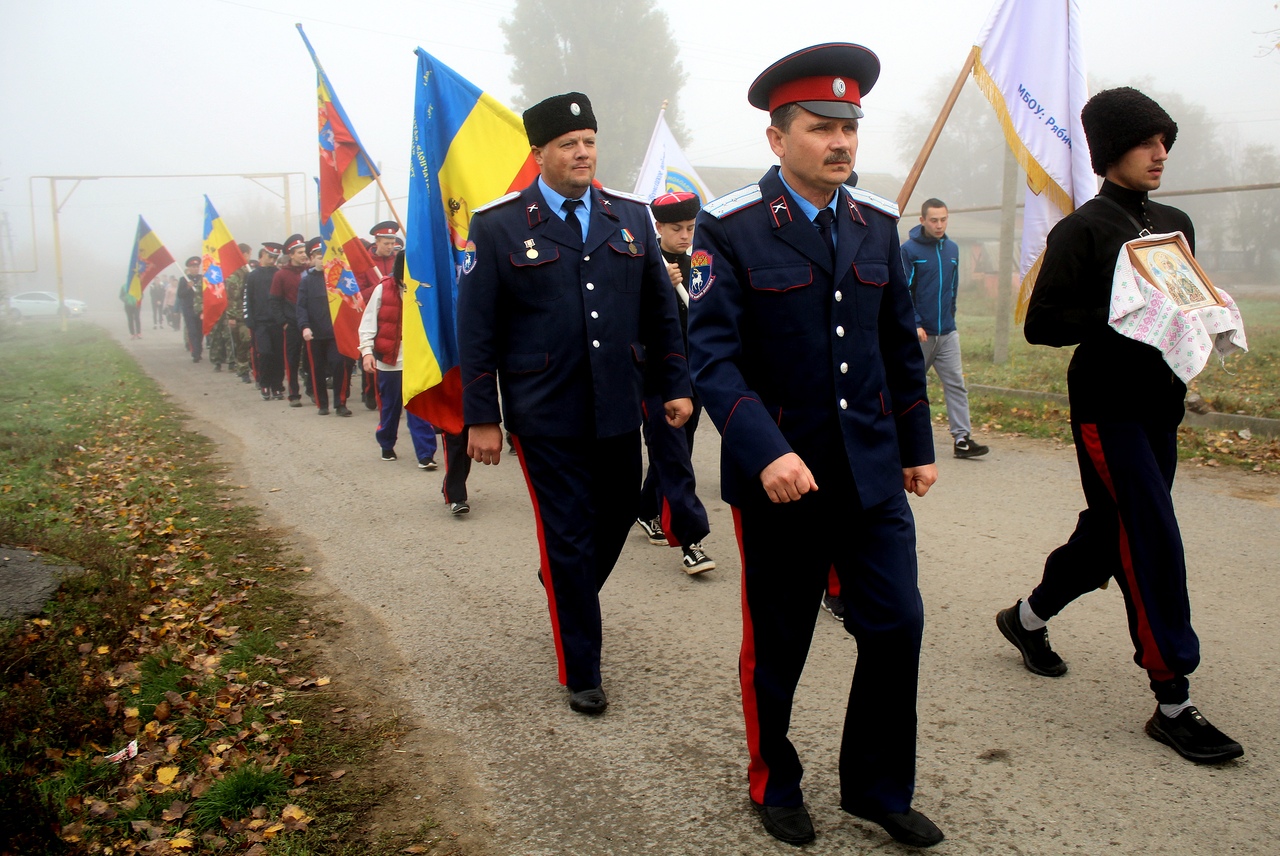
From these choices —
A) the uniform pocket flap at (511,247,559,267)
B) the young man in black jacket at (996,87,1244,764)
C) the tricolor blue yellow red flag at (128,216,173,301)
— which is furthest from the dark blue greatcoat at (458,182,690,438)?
the tricolor blue yellow red flag at (128,216,173,301)

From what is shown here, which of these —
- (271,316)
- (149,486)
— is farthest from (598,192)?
(271,316)

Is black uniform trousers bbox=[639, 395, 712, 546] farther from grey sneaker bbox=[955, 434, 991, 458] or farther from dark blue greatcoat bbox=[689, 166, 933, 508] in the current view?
grey sneaker bbox=[955, 434, 991, 458]

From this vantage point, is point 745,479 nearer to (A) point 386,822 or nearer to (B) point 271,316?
(A) point 386,822

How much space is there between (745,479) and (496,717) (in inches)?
62.3

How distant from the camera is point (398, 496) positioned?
7582mm

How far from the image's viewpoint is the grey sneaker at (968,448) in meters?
7.86

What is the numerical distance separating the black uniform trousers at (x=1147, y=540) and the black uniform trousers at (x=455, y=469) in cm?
428

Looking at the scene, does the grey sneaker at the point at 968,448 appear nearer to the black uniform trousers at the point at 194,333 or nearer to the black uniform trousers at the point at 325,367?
the black uniform trousers at the point at 325,367

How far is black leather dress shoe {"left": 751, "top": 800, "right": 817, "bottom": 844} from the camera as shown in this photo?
275 cm

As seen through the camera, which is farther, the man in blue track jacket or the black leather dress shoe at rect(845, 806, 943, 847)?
the man in blue track jacket

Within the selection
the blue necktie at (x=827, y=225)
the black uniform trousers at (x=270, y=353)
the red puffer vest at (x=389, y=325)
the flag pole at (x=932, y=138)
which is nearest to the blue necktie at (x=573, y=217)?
the blue necktie at (x=827, y=225)

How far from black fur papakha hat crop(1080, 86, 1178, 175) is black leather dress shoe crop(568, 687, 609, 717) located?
99.3 inches

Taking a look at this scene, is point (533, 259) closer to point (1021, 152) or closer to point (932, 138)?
point (932, 138)

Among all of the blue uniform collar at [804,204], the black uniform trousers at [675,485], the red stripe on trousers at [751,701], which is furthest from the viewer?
the black uniform trousers at [675,485]
